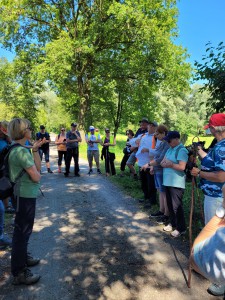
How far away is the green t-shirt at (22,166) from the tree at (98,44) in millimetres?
16637

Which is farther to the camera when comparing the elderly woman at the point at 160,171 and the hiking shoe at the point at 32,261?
the elderly woman at the point at 160,171

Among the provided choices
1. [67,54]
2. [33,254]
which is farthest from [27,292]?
[67,54]

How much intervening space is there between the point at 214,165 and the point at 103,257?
2.21 metres

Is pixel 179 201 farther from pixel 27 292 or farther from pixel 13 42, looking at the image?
pixel 13 42

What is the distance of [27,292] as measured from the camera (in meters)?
3.31

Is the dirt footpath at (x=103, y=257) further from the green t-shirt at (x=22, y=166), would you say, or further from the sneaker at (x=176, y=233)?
the green t-shirt at (x=22, y=166)

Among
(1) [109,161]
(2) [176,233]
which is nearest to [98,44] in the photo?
(1) [109,161]

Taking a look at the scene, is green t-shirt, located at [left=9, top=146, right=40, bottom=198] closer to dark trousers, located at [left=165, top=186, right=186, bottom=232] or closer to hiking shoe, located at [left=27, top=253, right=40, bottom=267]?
hiking shoe, located at [left=27, top=253, right=40, bottom=267]

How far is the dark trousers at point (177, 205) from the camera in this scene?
4801mm

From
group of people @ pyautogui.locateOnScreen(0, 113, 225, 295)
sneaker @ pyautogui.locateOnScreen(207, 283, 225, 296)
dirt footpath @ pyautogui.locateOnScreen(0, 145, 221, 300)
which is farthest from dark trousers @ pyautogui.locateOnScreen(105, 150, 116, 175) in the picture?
sneaker @ pyautogui.locateOnScreen(207, 283, 225, 296)

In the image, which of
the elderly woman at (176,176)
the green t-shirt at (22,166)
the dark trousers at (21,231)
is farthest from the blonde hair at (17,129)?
the elderly woman at (176,176)

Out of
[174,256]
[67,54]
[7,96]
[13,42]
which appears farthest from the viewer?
[7,96]

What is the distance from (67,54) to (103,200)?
47.5 feet

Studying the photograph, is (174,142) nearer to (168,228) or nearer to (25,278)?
(168,228)
